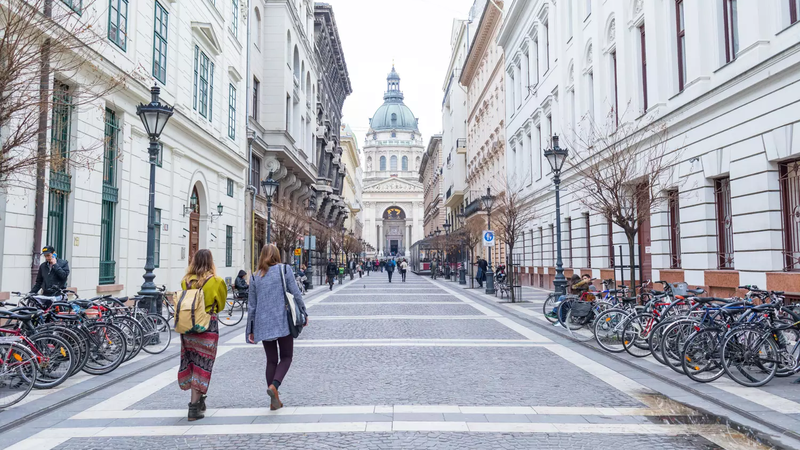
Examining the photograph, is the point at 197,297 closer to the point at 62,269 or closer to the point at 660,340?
the point at 62,269

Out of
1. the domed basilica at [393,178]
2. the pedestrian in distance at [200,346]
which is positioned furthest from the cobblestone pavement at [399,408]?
the domed basilica at [393,178]

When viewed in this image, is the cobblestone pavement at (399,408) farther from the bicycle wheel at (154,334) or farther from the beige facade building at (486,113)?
the beige facade building at (486,113)

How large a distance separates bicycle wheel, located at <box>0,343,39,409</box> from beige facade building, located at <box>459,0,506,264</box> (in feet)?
97.0

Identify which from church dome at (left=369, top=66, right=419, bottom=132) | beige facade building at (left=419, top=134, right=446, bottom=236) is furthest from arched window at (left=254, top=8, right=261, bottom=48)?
church dome at (left=369, top=66, right=419, bottom=132)

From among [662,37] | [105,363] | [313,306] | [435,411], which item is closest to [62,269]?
[105,363]

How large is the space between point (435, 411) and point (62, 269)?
7130 millimetres

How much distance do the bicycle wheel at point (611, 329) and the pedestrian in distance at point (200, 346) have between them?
268 inches

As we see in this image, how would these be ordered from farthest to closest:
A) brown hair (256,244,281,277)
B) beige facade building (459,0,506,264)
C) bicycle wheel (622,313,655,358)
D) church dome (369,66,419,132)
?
church dome (369,66,419,132) < beige facade building (459,0,506,264) < bicycle wheel (622,313,655,358) < brown hair (256,244,281,277)

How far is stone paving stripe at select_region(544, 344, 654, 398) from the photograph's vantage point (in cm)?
779

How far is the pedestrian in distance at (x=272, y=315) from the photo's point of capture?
666 cm

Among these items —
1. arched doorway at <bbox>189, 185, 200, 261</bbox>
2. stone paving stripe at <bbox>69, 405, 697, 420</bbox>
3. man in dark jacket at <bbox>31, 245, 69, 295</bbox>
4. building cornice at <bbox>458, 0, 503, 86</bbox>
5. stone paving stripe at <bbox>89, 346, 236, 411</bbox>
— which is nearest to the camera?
stone paving stripe at <bbox>69, 405, 697, 420</bbox>

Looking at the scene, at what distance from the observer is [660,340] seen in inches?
351

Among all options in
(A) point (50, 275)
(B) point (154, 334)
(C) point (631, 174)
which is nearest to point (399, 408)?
(B) point (154, 334)

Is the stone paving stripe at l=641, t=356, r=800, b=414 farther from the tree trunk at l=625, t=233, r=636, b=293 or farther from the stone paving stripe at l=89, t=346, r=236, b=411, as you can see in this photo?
the stone paving stripe at l=89, t=346, r=236, b=411
